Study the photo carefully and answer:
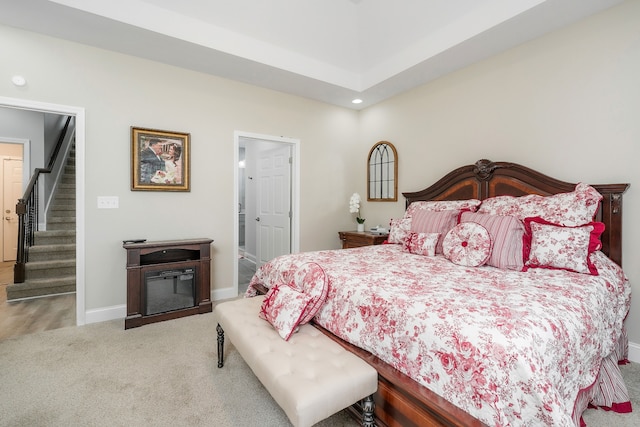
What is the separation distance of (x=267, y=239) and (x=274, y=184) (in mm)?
929

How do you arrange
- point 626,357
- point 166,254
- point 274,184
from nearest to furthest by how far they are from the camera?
point 626,357, point 166,254, point 274,184

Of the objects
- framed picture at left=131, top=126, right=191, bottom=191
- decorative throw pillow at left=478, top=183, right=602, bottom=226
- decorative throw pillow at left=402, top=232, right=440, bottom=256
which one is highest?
framed picture at left=131, top=126, right=191, bottom=191

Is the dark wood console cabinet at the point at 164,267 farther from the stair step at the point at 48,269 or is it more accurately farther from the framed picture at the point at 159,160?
the stair step at the point at 48,269

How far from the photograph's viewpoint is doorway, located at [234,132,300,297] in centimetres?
407

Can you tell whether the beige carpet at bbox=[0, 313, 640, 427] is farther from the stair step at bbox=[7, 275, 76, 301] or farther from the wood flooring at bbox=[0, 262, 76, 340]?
the stair step at bbox=[7, 275, 76, 301]

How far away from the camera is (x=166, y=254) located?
127 inches

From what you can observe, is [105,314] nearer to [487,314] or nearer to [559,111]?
[487,314]

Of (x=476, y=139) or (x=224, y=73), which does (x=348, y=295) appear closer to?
(x=476, y=139)

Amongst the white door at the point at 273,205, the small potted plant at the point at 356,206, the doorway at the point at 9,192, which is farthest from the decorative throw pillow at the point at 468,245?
the doorway at the point at 9,192

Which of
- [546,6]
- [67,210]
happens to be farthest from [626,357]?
[67,210]

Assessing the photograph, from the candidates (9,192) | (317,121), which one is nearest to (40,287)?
(9,192)

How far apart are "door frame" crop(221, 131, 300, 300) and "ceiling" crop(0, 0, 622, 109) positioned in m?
0.67

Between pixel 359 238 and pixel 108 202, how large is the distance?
2945 millimetres

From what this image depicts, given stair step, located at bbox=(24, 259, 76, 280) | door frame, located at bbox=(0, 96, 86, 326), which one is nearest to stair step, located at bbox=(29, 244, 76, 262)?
stair step, located at bbox=(24, 259, 76, 280)
